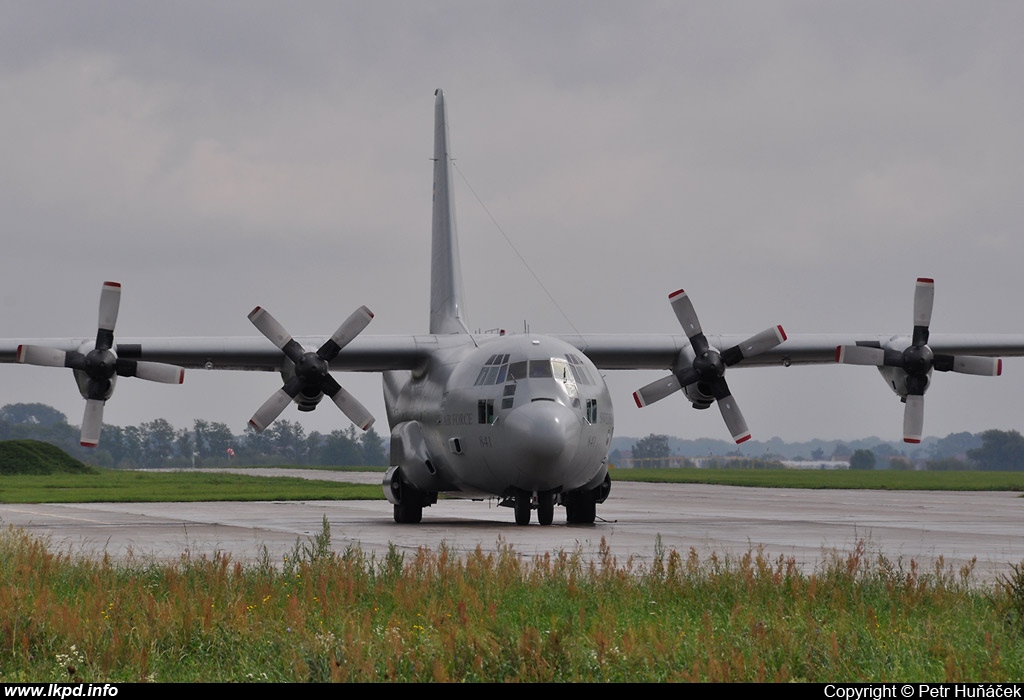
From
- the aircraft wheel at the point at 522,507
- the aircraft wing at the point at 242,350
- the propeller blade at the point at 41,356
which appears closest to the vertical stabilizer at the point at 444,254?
the aircraft wing at the point at 242,350

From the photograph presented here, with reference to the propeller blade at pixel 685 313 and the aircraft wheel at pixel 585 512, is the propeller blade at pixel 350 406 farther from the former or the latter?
the propeller blade at pixel 685 313

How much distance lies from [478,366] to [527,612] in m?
14.6

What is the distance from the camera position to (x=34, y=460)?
2655 inches

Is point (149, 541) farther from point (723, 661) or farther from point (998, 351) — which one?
point (998, 351)

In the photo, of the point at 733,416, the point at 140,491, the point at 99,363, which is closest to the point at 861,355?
the point at 733,416

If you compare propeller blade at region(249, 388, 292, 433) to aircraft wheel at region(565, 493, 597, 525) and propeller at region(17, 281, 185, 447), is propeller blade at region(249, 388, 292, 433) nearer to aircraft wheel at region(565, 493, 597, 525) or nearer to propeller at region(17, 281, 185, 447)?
propeller at region(17, 281, 185, 447)

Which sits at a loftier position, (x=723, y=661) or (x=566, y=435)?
(x=566, y=435)

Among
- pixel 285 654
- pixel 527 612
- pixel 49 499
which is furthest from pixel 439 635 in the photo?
pixel 49 499

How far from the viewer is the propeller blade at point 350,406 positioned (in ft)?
90.3

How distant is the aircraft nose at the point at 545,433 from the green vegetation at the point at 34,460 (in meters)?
48.2

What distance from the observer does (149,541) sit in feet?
68.3

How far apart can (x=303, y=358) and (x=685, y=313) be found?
840cm

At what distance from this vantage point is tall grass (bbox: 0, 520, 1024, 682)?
28.6ft

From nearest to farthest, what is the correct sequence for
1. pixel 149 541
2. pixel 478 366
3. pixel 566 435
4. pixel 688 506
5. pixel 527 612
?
pixel 527 612 < pixel 149 541 < pixel 566 435 < pixel 478 366 < pixel 688 506
